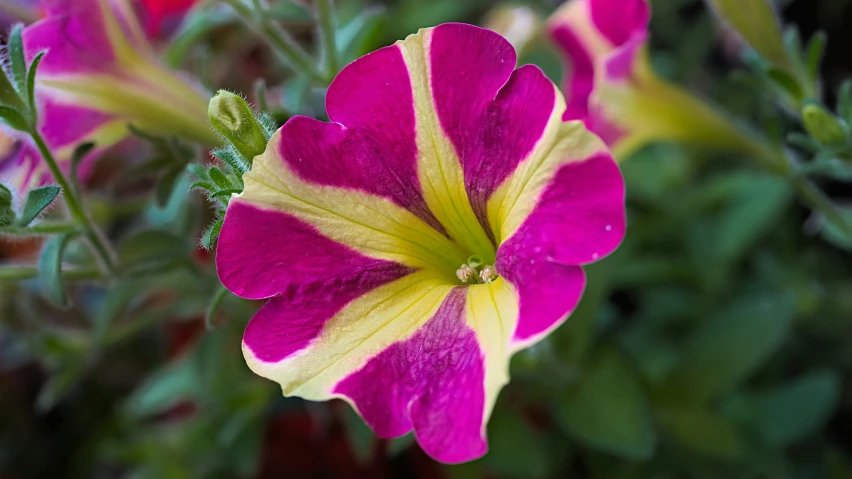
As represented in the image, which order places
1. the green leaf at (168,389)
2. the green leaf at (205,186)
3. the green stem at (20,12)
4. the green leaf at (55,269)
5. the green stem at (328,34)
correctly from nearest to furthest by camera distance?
the green leaf at (205,186), the green leaf at (55,269), the green stem at (328,34), the green stem at (20,12), the green leaf at (168,389)

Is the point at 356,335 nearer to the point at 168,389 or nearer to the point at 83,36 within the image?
the point at 83,36

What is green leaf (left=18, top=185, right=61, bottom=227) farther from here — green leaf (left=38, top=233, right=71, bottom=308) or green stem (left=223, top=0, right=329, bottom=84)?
green stem (left=223, top=0, right=329, bottom=84)

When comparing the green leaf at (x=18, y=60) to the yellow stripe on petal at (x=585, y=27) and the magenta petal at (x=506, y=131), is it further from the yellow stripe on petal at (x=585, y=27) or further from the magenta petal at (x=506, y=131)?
the yellow stripe on petal at (x=585, y=27)

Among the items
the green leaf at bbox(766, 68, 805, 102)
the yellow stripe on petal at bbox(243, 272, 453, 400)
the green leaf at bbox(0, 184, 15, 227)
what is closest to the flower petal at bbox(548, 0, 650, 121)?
the green leaf at bbox(766, 68, 805, 102)

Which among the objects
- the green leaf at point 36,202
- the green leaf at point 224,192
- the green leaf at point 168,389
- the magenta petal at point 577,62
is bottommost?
the green leaf at point 168,389

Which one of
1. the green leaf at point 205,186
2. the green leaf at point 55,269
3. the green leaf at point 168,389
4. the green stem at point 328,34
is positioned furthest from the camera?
the green leaf at point 168,389

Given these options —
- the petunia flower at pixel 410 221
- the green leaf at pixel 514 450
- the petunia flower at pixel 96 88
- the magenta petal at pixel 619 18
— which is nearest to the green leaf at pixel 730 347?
the green leaf at pixel 514 450

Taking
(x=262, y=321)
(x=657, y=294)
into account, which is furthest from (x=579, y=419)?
(x=262, y=321)

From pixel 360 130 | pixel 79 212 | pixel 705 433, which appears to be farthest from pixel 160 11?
pixel 705 433
